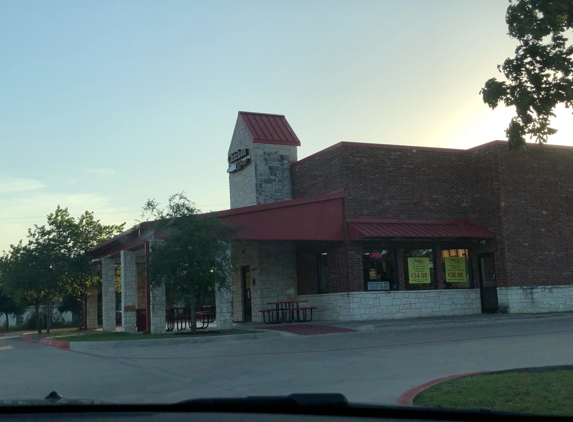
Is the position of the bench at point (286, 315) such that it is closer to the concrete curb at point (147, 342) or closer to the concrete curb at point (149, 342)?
the concrete curb at point (149, 342)

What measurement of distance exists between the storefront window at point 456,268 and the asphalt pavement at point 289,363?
600 centimetres

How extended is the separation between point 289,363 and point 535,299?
1520 centimetres

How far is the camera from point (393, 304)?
23.6 m

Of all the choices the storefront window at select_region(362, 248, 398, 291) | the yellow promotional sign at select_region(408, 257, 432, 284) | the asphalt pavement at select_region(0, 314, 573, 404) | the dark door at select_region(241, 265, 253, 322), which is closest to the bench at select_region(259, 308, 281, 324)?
the dark door at select_region(241, 265, 253, 322)

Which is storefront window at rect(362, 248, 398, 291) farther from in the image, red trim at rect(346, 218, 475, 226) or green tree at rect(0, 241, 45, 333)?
green tree at rect(0, 241, 45, 333)

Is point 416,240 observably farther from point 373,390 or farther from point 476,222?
point 373,390

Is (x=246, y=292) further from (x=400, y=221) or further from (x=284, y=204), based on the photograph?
(x=400, y=221)

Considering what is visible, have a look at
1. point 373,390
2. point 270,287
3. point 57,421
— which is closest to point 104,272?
point 270,287

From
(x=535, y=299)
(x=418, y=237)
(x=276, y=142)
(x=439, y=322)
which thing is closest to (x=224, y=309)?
(x=439, y=322)

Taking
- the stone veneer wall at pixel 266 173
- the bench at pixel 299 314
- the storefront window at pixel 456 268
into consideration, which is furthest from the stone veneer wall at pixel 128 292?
the storefront window at pixel 456 268

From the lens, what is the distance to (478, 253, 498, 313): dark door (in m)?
25.1

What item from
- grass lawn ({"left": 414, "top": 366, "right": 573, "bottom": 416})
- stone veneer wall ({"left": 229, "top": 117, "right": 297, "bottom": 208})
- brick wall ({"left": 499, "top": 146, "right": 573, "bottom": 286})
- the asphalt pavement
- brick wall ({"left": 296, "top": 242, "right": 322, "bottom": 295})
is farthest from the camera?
stone veneer wall ({"left": 229, "top": 117, "right": 297, "bottom": 208})

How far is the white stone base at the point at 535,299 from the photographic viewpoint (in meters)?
24.4

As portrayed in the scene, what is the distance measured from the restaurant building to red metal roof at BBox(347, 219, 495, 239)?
5 centimetres
